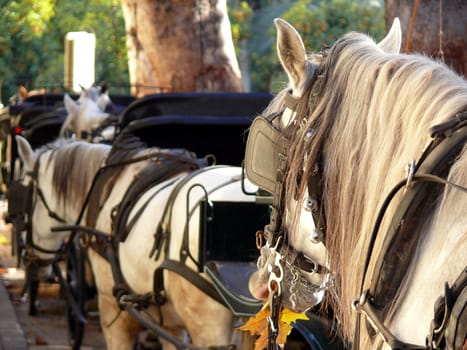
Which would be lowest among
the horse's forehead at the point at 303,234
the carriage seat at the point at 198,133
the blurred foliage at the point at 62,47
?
the blurred foliage at the point at 62,47

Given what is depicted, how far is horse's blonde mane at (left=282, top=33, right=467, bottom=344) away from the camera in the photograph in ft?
9.13

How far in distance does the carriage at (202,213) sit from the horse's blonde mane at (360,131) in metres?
1.63

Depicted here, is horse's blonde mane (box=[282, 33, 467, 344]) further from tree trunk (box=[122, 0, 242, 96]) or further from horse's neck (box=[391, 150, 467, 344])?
tree trunk (box=[122, 0, 242, 96])

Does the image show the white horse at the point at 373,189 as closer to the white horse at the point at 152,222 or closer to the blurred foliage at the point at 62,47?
the white horse at the point at 152,222

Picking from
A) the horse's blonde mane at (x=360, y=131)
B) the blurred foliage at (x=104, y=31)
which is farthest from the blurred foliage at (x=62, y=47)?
the horse's blonde mane at (x=360, y=131)

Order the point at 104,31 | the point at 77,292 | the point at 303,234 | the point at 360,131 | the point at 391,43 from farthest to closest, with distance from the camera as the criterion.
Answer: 1. the point at 104,31
2. the point at 77,292
3. the point at 391,43
4. the point at 303,234
5. the point at 360,131

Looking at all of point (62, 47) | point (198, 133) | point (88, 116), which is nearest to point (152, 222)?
point (198, 133)

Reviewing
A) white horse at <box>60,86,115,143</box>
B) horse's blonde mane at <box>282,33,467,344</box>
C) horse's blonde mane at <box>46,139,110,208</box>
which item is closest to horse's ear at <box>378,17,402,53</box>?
horse's blonde mane at <box>282,33,467,344</box>

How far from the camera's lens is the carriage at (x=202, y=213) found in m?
5.73

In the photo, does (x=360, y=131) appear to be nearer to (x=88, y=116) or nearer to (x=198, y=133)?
(x=198, y=133)

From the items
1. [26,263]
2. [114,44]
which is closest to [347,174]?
[26,263]

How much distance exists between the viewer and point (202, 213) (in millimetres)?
5688

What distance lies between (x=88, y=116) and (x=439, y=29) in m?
4.41

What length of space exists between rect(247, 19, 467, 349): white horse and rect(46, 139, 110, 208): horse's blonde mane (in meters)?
4.29
